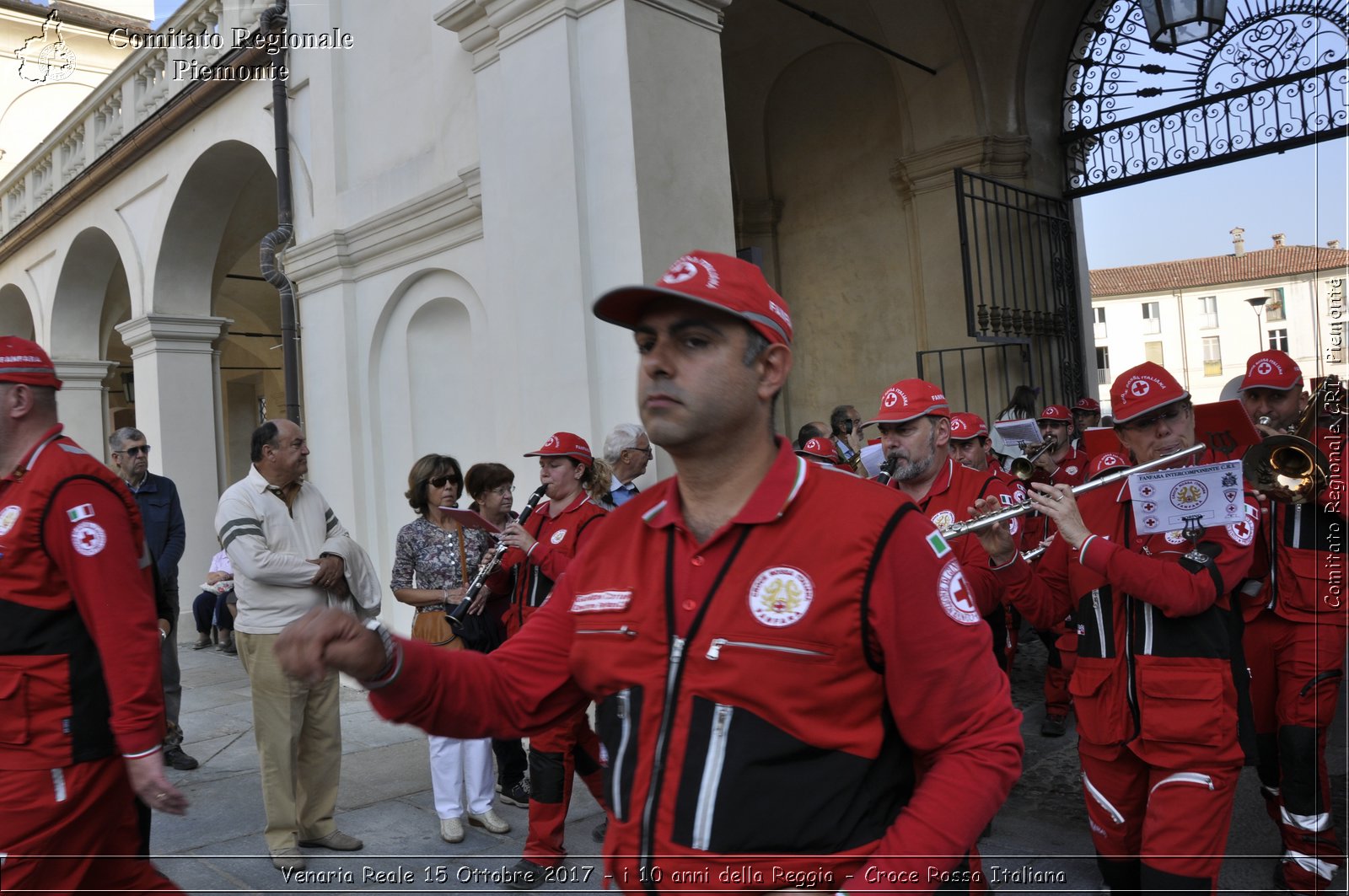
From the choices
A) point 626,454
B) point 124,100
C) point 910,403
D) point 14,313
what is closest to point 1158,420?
point 910,403

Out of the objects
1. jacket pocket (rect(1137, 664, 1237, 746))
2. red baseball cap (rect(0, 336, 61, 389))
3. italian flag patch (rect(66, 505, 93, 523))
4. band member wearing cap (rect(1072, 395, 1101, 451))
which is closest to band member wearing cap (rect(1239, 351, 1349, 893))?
jacket pocket (rect(1137, 664, 1237, 746))

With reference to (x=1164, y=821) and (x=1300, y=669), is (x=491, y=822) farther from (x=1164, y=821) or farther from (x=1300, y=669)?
(x=1300, y=669)

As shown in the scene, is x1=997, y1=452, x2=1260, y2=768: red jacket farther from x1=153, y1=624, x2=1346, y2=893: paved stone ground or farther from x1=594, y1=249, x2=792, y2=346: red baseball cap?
x1=594, y1=249, x2=792, y2=346: red baseball cap

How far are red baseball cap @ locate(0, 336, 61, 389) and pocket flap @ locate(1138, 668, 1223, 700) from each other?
3729 millimetres

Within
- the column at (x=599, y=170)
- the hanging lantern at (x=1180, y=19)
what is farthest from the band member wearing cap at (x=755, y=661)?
the hanging lantern at (x=1180, y=19)

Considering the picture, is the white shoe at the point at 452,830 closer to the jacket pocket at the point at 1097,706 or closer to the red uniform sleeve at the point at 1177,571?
the jacket pocket at the point at 1097,706

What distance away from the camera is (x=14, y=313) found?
2036 centimetres

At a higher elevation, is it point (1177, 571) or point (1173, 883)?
point (1177, 571)

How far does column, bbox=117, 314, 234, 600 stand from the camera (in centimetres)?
1280

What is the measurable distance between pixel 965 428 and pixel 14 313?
20790 millimetres

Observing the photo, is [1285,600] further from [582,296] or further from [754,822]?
[582,296]

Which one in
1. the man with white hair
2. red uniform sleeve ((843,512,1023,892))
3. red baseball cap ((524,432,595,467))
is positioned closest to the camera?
red uniform sleeve ((843,512,1023,892))

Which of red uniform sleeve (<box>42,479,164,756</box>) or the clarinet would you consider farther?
the clarinet

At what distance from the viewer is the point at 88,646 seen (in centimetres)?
326
